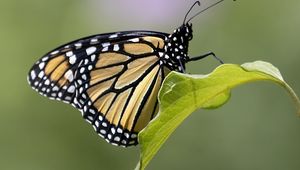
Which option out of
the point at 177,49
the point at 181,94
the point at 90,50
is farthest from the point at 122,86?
the point at 181,94

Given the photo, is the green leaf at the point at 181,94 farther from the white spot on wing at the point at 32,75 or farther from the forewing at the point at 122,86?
the white spot on wing at the point at 32,75

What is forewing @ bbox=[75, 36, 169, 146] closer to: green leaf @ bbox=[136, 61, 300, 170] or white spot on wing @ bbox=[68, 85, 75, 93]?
white spot on wing @ bbox=[68, 85, 75, 93]

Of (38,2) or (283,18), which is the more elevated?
(38,2)

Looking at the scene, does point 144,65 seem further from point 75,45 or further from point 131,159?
point 131,159

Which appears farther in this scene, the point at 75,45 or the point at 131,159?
the point at 131,159

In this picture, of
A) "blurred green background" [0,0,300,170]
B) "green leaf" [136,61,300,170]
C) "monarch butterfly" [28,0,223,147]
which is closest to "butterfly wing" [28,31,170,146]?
"monarch butterfly" [28,0,223,147]

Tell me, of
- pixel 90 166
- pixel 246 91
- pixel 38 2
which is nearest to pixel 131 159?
pixel 90 166
